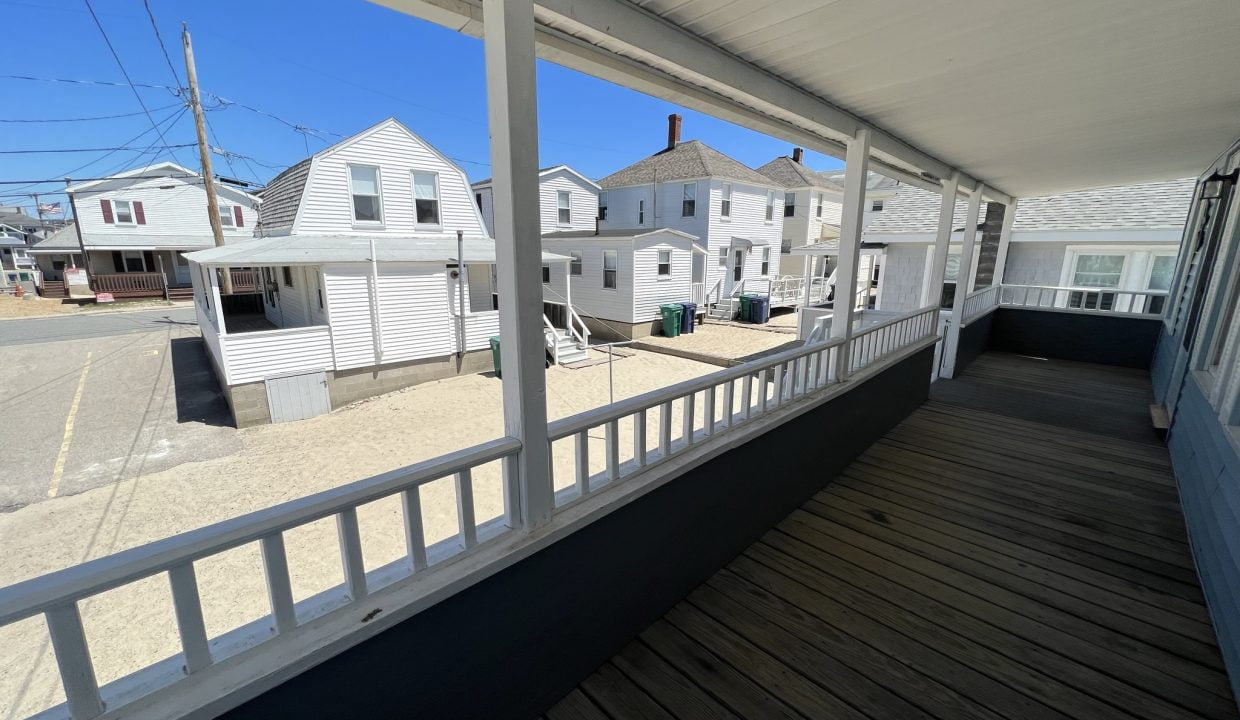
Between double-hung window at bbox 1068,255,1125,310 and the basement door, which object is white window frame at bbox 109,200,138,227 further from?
double-hung window at bbox 1068,255,1125,310

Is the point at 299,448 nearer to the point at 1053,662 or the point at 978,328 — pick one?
the point at 1053,662

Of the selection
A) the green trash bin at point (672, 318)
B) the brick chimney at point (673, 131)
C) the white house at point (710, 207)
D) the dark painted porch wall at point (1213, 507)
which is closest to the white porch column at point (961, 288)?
the dark painted porch wall at point (1213, 507)

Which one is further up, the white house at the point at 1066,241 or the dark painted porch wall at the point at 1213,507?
the white house at the point at 1066,241

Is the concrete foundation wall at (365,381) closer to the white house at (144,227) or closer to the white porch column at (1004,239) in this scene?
the white porch column at (1004,239)

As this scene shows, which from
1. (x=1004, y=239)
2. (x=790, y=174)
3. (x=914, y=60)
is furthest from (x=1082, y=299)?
(x=790, y=174)

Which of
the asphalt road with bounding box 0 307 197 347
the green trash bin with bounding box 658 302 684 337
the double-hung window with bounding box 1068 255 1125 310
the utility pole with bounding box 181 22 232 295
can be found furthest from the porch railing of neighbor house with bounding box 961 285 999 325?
the asphalt road with bounding box 0 307 197 347

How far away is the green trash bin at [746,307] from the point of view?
15.1 m

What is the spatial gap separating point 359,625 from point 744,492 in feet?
6.66

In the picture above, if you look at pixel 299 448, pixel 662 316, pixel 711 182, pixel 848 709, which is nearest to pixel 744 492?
pixel 848 709

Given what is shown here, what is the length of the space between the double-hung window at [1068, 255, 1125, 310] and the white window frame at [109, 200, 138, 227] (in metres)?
31.1

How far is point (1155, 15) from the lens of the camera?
1981mm

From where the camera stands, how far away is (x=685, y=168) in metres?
16.9

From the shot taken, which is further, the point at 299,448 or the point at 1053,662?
the point at 299,448

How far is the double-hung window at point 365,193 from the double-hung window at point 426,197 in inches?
30.2
